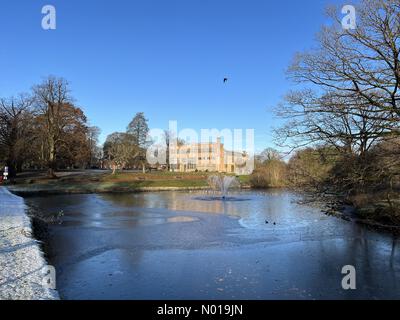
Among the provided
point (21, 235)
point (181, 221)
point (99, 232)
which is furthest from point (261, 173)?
→ point (21, 235)

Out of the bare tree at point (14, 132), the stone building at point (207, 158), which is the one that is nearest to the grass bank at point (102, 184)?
the bare tree at point (14, 132)

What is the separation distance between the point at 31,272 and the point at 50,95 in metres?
41.9

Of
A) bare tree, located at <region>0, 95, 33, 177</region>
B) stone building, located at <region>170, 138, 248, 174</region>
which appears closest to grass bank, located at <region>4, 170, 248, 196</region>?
bare tree, located at <region>0, 95, 33, 177</region>

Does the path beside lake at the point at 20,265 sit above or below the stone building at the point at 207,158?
below

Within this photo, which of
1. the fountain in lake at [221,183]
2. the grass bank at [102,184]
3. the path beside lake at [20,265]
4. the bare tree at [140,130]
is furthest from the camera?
the bare tree at [140,130]

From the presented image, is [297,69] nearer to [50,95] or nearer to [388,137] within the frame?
[388,137]

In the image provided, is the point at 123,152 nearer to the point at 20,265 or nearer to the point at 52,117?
the point at 52,117

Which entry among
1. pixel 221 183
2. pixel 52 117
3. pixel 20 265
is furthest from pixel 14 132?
pixel 20 265

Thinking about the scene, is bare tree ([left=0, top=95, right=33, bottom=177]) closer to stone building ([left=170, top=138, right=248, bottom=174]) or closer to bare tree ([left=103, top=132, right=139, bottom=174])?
bare tree ([left=103, top=132, right=139, bottom=174])

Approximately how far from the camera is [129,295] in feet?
24.4

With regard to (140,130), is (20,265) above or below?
below

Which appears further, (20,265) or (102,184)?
(102,184)

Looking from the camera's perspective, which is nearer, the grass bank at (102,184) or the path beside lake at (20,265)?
the path beside lake at (20,265)

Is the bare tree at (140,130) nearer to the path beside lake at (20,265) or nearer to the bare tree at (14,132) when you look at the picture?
the bare tree at (14,132)
